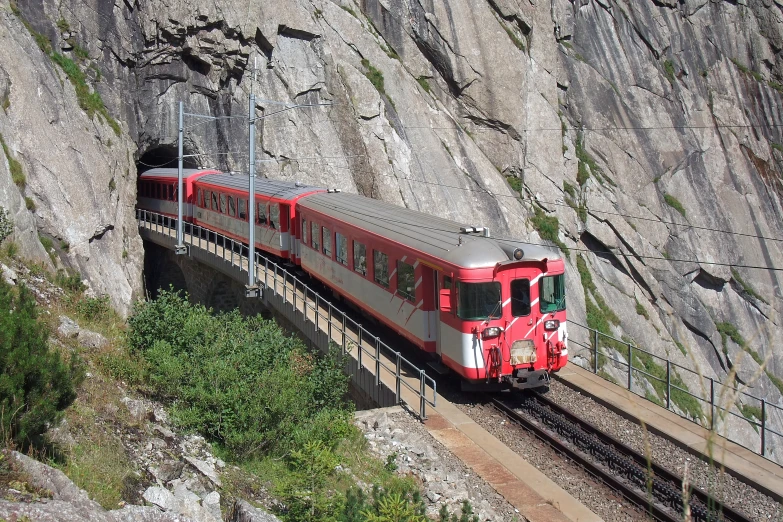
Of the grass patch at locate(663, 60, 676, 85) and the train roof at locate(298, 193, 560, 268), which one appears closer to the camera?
the train roof at locate(298, 193, 560, 268)

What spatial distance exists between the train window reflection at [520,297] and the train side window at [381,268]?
3.34 m

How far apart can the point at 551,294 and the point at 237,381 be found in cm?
587

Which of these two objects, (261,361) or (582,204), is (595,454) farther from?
(582,204)

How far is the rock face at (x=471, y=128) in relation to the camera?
91.2ft

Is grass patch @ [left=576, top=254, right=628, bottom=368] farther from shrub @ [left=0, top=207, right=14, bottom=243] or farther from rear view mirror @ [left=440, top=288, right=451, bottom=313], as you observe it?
shrub @ [left=0, top=207, right=14, bottom=243]

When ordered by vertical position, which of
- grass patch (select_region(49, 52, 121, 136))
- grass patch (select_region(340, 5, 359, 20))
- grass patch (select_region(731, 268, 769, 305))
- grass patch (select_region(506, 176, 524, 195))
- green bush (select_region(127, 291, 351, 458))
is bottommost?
grass patch (select_region(731, 268, 769, 305))

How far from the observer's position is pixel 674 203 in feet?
145

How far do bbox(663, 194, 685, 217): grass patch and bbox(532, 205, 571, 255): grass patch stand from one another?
9.46 m

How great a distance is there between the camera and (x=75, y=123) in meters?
26.6

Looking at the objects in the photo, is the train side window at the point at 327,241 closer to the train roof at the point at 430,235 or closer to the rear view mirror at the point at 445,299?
the train roof at the point at 430,235

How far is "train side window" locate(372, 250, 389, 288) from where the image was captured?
1598 centimetres

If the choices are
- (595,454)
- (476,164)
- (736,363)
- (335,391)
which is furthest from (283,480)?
(476,164)

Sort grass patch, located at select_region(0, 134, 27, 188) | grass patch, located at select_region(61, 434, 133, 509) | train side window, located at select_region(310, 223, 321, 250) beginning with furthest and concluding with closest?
grass patch, located at select_region(0, 134, 27, 188) → train side window, located at select_region(310, 223, 321, 250) → grass patch, located at select_region(61, 434, 133, 509)

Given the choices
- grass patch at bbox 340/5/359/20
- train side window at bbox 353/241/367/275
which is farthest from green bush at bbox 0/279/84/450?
→ grass patch at bbox 340/5/359/20
